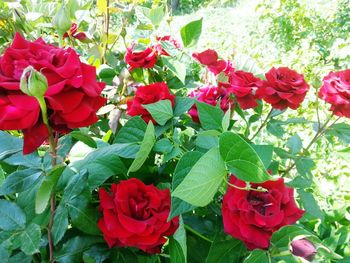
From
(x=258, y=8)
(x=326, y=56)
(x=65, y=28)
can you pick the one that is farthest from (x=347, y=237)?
(x=258, y=8)

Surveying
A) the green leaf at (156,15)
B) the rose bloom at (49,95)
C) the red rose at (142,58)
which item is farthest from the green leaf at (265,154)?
the green leaf at (156,15)

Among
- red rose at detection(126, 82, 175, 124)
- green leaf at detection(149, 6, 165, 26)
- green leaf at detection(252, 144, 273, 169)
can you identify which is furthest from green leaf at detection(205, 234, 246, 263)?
green leaf at detection(149, 6, 165, 26)

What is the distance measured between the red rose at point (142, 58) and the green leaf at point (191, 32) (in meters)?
0.06

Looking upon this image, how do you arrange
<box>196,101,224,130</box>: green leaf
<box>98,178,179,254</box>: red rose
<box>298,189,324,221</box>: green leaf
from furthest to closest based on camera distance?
1. <box>298,189,324,221</box>: green leaf
2. <box>196,101,224,130</box>: green leaf
3. <box>98,178,179,254</box>: red rose

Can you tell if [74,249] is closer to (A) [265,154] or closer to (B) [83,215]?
(B) [83,215]

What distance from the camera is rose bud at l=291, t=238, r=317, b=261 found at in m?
0.42

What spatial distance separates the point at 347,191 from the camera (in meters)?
1.10

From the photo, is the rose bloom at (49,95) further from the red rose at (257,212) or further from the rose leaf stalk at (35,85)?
the red rose at (257,212)

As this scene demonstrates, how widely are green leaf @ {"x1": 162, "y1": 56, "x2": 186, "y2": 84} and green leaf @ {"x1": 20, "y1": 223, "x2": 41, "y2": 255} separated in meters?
0.36

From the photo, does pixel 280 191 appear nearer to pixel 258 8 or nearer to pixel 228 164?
pixel 228 164

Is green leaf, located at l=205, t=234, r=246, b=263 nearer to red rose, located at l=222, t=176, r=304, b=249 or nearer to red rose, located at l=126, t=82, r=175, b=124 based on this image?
red rose, located at l=222, t=176, r=304, b=249

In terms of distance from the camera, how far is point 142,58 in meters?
0.74

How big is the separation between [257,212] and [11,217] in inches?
11.3

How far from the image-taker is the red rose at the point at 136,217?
1.56ft
